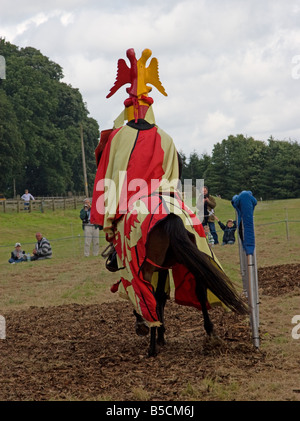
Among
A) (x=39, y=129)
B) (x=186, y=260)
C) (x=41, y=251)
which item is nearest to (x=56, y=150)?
(x=39, y=129)

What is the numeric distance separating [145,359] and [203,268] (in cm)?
110

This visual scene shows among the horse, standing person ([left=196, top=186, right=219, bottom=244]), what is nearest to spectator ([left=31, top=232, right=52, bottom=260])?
standing person ([left=196, top=186, right=219, bottom=244])

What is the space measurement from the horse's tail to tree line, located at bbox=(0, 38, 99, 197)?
3707 centimetres

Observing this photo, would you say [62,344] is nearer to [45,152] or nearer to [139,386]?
[139,386]

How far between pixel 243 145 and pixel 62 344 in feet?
175

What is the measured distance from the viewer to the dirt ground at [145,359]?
4.51 m

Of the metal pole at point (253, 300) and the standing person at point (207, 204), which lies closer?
the metal pole at point (253, 300)

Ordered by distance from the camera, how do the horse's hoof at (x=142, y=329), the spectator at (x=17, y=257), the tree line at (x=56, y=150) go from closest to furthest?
the horse's hoof at (x=142, y=329) → the spectator at (x=17, y=257) → the tree line at (x=56, y=150)

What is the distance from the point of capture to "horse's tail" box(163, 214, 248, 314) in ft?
17.6

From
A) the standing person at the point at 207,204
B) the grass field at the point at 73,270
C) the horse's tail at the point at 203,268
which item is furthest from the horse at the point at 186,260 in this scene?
the standing person at the point at 207,204

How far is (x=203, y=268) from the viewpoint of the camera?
539 centimetres

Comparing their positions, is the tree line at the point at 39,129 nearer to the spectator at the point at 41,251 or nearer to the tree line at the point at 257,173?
A: the tree line at the point at 257,173

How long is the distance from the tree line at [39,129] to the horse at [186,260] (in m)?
36.9
